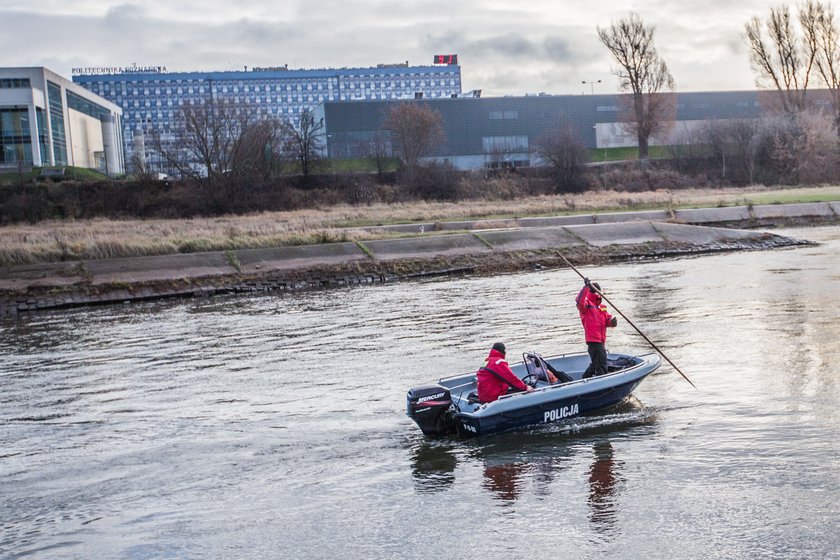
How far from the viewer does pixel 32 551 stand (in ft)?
34.9

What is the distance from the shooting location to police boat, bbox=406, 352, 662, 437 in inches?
542

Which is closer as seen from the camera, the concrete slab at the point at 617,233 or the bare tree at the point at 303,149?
the concrete slab at the point at 617,233

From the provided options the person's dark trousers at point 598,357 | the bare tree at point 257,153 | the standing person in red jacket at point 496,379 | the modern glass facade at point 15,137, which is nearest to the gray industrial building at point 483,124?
the bare tree at point 257,153

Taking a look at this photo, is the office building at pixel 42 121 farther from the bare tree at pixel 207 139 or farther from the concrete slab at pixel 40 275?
the concrete slab at pixel 40 275

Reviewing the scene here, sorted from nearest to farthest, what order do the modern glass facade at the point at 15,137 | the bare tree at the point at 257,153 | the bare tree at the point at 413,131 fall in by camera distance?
the bare tree at the point at 257,153 < the bare tree at the point at 413,131 < the modern glass facade at the point at 15,137

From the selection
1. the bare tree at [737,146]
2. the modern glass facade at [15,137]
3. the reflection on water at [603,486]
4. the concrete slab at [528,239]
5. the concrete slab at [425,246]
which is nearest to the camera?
the reflection on water at [603,486]

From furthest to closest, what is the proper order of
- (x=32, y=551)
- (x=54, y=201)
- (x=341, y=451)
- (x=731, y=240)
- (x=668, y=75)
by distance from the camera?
(x=668, y=75) → (x=54, y=201) → (x=731, y=240) → (x=341, y=451) → (x=32, y=551)

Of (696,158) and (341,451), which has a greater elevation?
(696,158)

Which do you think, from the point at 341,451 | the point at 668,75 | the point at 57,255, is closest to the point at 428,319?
the point at 341,451

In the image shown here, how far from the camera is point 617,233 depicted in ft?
145

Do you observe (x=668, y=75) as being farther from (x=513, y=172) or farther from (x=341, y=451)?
(x=341, y=451)

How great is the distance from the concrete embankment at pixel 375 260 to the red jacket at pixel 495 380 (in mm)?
23268

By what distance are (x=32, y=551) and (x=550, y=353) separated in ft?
38.1

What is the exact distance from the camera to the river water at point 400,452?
10.5 metres
